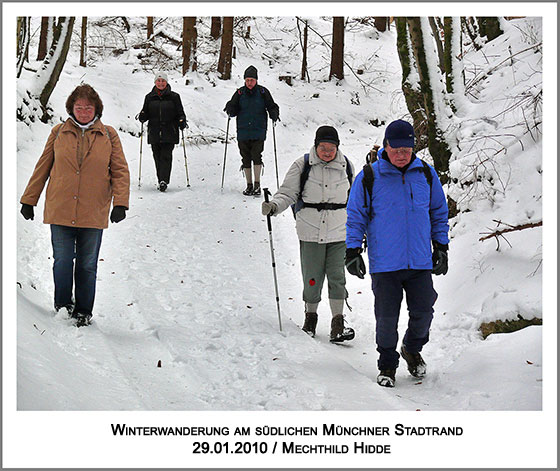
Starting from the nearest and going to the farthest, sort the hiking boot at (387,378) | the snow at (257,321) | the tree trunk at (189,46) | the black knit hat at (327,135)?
the snow at (257,321) < the hiking boot at (387,378) < the black knit hat at (327,135) < the tree trunk at (189,46)

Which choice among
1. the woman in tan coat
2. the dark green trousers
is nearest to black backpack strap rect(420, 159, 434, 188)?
the dark green trousers

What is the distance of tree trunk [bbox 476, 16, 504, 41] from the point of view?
933 cm

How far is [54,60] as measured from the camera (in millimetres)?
10273

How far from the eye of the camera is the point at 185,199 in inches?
412

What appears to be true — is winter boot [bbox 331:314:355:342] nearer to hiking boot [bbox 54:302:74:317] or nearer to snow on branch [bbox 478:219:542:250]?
snow on branch [bbox 478:219:542:250]

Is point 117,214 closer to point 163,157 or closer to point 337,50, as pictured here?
point 163,157

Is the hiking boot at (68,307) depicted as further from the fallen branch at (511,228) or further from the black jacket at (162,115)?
the black jacket at (162,115)

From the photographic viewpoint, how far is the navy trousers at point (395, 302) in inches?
176

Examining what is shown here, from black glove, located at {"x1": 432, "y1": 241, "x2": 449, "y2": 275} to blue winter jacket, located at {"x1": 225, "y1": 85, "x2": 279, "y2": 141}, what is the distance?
6279mm

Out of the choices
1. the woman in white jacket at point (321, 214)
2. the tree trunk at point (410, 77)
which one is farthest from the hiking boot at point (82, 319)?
the tree trunk at point (410, 77)

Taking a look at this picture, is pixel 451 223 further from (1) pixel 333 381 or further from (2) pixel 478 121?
(1) pixel 333 381
